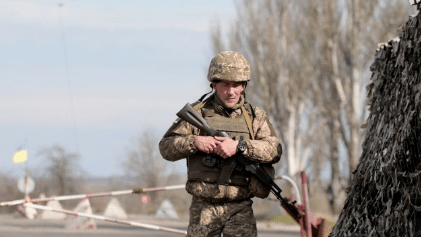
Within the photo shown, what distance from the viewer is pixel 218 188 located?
561cm

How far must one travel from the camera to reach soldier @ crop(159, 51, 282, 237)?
5.56m

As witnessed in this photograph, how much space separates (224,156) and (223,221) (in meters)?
0.41

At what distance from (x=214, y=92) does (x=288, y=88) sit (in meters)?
28.0

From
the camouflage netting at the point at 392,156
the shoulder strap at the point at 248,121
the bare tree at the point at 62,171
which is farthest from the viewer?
the bare tree at the point at 62,171

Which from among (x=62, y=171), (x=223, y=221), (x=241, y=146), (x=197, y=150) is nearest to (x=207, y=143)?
(x=197, y=150)

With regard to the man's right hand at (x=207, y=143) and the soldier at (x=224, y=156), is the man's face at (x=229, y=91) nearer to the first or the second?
the soldier at (x=224, y=156)

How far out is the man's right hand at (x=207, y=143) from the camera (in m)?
5.51

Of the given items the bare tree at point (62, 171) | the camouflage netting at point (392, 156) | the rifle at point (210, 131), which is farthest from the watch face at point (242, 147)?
the bare tree at point (62, 171)

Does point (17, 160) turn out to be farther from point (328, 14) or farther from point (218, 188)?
point (328, 14)

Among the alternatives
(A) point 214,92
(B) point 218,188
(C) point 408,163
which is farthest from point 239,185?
(C) point 408,163

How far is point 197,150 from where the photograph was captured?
18.3 feet

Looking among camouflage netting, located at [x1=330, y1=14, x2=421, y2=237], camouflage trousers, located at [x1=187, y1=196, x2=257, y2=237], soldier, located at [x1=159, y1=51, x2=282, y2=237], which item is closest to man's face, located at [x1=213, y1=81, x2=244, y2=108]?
soldier, located at [x1=159, y1=51, x2=282, y2=237]

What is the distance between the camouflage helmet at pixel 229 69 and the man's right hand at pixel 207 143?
0.38 m

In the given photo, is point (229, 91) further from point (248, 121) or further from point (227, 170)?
point (227, 170)
